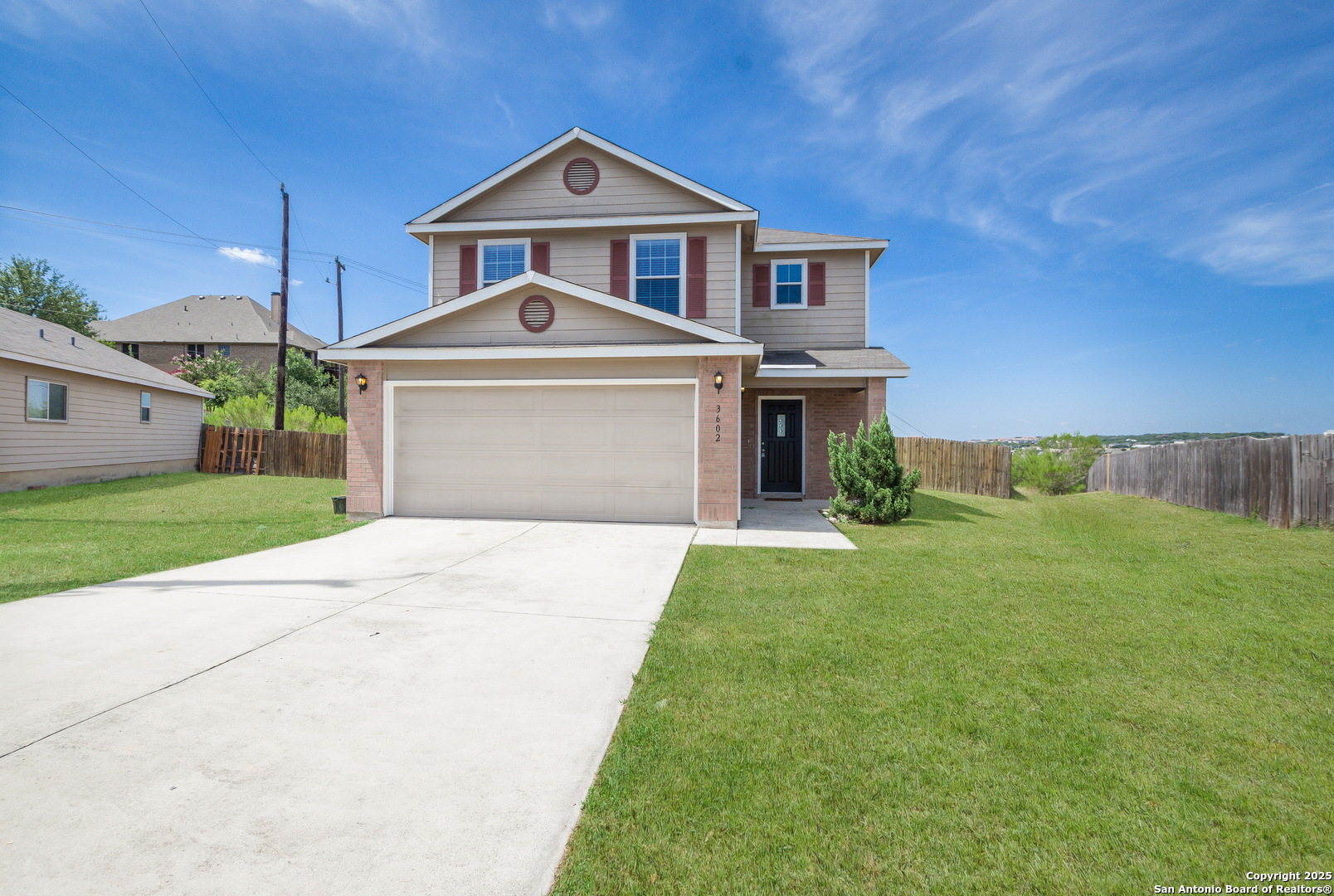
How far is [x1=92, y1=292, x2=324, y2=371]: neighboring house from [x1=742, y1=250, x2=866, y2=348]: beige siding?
3152 centimetres

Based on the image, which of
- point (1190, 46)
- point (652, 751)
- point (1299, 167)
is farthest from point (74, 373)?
point (1299, 167)

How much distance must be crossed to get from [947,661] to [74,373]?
21.5 m

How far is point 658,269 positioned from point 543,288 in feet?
11.5

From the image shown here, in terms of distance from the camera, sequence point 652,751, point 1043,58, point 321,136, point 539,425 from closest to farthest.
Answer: point 652,751
point 539,425
point 1043,58
point 321,136

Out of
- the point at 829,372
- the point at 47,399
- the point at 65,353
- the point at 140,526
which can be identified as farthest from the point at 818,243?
the point at 65,353

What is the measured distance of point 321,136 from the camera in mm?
17344

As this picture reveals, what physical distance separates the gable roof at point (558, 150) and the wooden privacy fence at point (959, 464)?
8393mm

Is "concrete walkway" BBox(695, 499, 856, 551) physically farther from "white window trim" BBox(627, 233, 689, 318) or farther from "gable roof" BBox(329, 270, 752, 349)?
"white window trim" BBox(627, 233, 689, 318)

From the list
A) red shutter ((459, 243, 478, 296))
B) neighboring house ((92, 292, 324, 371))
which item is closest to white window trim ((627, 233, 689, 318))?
red shutter ((459, 243, 478, 296))

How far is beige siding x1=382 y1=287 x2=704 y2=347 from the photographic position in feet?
31.8

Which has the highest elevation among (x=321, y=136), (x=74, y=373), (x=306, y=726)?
(x=321, y=136)

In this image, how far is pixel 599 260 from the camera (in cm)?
1256

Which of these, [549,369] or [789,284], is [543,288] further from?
[789,284]

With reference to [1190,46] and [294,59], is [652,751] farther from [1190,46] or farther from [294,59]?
[294,59]
